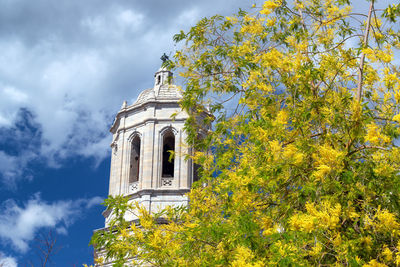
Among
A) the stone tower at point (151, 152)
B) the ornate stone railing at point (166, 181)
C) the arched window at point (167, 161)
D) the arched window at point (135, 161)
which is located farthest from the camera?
the arched window at point (135, 161)

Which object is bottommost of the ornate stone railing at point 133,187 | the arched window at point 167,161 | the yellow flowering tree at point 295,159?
the yellow flowering tree at point 295,159

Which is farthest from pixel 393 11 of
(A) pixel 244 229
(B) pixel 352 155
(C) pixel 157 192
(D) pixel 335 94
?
(C) pixel 157 192

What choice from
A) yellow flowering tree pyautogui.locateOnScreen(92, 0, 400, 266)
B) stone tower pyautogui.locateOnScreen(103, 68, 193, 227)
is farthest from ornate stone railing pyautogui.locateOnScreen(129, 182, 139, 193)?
yellow flowering tree pyautogui.locateOnScreen(92, 0, 400, 266)

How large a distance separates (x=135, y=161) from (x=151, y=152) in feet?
5.94

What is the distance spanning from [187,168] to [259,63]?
16.2m

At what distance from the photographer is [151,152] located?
25750 mm

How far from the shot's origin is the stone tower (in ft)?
80.9

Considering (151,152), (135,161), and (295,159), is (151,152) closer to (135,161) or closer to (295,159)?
(135,161)

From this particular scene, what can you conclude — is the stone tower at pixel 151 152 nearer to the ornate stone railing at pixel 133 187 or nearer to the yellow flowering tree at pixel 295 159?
the ornate stone railing at pixel 133 187

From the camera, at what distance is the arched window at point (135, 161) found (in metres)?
26.5

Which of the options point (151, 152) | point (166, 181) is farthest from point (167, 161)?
point (166, 181)

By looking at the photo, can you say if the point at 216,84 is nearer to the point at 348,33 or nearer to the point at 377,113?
the point at 348,33

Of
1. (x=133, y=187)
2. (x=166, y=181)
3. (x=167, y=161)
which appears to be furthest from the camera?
(x=167, y=161)

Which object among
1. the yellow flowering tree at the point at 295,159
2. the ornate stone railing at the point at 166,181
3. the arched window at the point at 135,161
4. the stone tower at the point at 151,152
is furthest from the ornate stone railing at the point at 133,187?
the yellow flowering tree at the point at 295,159
